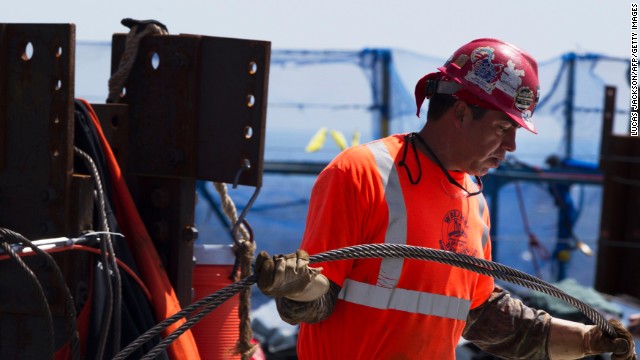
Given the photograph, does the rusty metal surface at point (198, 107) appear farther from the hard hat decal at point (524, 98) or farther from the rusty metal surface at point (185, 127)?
the hard hat decal at point (524, 98)

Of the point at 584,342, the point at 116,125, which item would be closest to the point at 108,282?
the point at 116,125

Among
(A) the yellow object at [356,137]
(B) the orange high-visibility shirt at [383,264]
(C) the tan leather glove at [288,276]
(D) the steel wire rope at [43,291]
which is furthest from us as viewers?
(A) the yellow object at [356,137]

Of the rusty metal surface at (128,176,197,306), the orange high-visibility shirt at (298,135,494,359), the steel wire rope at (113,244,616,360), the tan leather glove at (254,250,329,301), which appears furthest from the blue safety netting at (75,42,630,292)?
the tan leather glove at (254,250,329,301)

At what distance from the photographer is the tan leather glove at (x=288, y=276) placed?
268 centimetres

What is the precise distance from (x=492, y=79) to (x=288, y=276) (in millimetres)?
1056

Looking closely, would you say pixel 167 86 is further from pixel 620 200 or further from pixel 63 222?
pixel 620 200

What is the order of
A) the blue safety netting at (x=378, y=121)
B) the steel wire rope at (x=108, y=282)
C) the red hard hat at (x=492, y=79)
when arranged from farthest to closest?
1. the blue safety netting at (x=378, y=121)
2. the red hard hat at (x=492, y=79)
3. the steel wire rope at (x=108, y=282)

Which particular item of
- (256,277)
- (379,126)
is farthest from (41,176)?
(379,126)

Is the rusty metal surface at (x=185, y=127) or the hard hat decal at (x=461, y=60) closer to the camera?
the hard hat decal at (x=461, y=60)

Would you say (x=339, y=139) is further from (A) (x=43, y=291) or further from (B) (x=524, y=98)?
(A) (x=43, y=291)

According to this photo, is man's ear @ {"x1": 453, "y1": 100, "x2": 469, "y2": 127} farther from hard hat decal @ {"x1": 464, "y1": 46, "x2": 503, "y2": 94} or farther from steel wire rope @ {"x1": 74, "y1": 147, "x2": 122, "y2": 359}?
steel wire rope @ {"x1": 74, "y1": 147, "x2": 122, "y2": 359}

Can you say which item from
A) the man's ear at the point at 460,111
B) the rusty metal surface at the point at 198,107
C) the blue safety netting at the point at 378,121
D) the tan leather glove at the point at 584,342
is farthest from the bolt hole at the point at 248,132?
the blue safety netting at the point at 378,121

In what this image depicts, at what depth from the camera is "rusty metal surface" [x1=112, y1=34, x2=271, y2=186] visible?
12.0ft

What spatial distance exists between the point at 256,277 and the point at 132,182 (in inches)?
50.9
